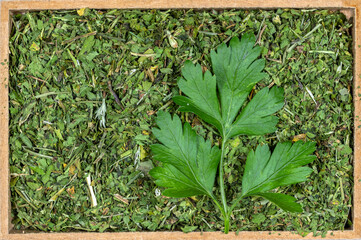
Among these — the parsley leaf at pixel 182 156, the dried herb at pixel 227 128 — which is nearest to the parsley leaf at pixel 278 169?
the dried herb at pixel 227 128

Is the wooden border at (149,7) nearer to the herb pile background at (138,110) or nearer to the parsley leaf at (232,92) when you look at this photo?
the herb pile background at (138,110)

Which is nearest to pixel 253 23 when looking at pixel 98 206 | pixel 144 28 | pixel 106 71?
pixel 144 28

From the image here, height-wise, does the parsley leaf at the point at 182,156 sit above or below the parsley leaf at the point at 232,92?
below

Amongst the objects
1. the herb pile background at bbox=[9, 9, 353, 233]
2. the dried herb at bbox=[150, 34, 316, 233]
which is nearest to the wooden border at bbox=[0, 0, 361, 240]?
the herb pile background at bbox=[9, 9, 353, 233]

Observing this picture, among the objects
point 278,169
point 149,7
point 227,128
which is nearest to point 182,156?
point 227,128

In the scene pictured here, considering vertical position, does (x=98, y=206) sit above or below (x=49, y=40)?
below

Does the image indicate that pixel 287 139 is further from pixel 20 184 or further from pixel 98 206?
pixel 20 184
